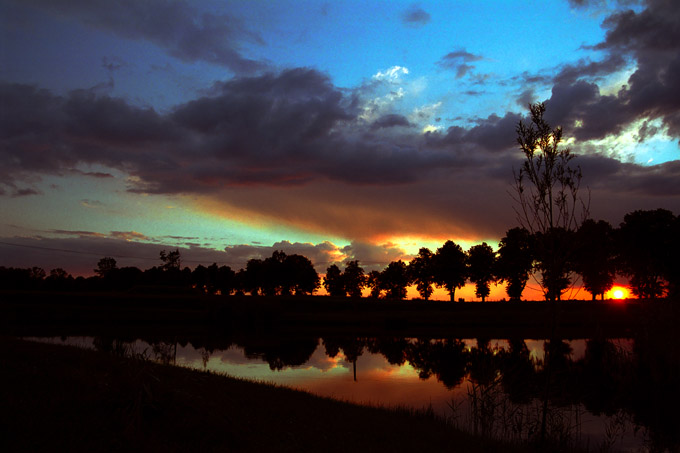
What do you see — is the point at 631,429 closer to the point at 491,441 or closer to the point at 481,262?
the point at 491,441

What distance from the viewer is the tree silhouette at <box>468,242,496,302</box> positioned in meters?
122

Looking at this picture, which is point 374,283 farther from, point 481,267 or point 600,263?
point 600,263

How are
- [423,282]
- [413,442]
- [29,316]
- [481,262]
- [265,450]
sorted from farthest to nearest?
[423,282], [481,262], [29,316], [413,442], [265,450]

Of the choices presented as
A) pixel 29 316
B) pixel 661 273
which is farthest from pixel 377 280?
pixel 29 316

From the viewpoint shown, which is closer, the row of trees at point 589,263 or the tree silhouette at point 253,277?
the row of trees at point 589,263

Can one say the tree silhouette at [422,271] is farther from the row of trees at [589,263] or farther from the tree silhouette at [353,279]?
the tree silhouette at [353,279]

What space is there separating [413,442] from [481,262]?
116 meters

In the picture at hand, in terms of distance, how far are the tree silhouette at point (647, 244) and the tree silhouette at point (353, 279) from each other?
95736 mm

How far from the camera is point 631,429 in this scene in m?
18.8

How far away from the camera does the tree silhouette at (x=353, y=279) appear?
170m

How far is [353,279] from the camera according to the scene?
17100 centimetres

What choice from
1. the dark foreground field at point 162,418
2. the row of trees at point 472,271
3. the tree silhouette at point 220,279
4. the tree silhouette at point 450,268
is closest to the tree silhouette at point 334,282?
the row of trees at point 472,271

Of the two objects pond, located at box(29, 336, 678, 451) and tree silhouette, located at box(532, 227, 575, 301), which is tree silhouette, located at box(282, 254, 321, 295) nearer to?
pond, located at box(29, 336, 678, 451)

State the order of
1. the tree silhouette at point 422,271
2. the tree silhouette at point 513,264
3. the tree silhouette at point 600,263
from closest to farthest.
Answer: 1. the tree silhouette at point 600,263
2. the tree silhouette at point 513,264
3. the tree silhouette at point 422,271
